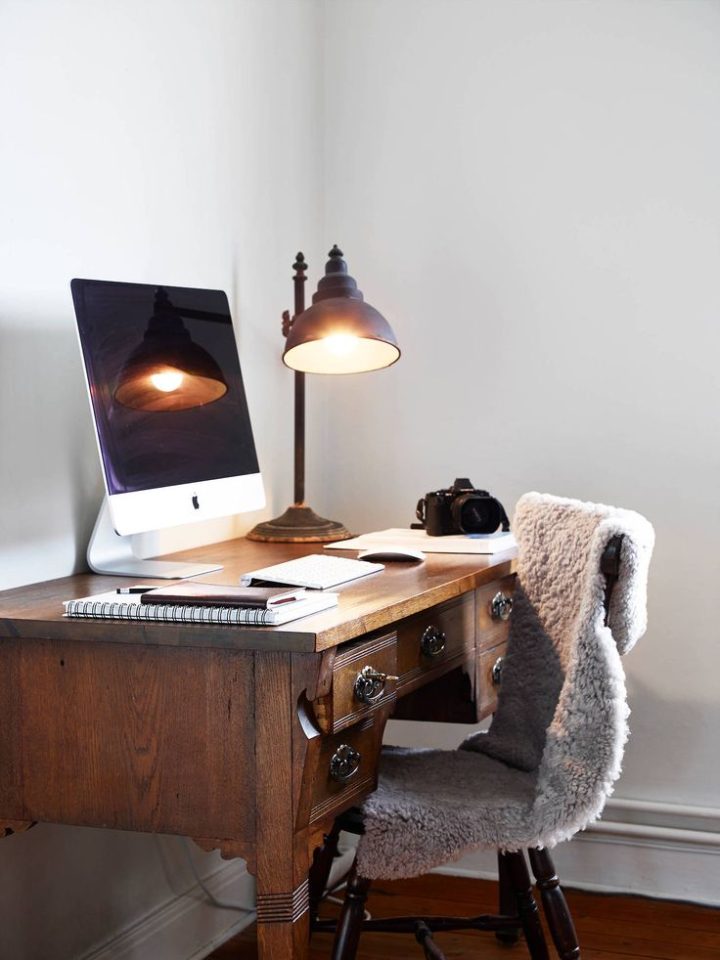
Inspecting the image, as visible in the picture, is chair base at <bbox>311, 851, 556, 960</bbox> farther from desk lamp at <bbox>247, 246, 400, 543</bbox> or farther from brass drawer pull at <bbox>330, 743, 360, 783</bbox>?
desk lamp at <bbox>247, 246, 400, 543</bbox>

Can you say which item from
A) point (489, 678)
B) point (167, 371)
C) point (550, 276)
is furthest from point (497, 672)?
point (550, 276)

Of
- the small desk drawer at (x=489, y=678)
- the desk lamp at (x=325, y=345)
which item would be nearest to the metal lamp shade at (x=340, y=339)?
the desk lamp at (x=325, y=345)

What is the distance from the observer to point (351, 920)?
62.2 inches

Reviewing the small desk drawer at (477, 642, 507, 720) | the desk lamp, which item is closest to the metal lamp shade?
the desk lamp

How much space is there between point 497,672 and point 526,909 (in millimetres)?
398

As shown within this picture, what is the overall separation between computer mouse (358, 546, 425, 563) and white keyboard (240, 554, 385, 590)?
0.07 m

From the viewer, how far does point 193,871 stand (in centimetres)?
214

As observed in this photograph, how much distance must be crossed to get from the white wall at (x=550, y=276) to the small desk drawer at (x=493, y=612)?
57 cm

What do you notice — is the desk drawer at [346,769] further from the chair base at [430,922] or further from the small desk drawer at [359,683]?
the chair base at [430,922]

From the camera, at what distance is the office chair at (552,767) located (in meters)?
1.54

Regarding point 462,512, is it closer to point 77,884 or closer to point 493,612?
point 493,612

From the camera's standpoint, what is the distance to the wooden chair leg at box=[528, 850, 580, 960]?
174cm

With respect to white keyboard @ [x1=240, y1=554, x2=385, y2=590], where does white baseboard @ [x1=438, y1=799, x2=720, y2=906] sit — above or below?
below

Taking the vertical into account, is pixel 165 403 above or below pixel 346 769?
above
